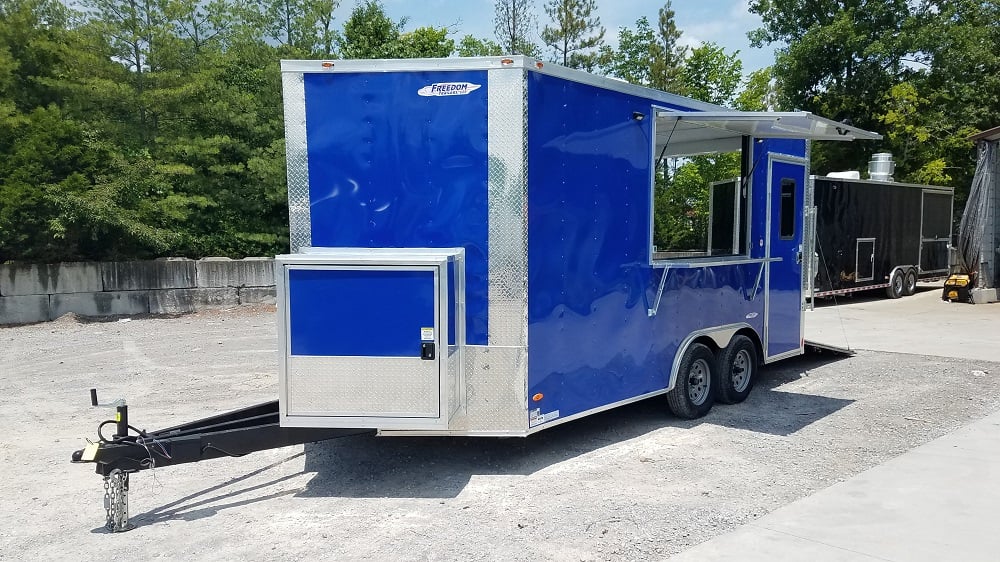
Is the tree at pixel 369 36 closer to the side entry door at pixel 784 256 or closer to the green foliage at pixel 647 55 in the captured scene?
the green foliage at pixel 647 55

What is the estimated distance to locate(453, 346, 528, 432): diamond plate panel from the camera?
4.97 meters

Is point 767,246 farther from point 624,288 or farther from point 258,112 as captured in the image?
point 258,112

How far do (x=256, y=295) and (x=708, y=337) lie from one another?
11.9 metres

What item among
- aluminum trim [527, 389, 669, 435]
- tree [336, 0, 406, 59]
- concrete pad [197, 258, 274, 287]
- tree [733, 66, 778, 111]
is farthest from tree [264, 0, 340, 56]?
aluminum trim [527, 389, 669, 435]

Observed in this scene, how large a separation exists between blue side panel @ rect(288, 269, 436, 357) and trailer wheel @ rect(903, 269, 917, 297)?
17369 millimetres

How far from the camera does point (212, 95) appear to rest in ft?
55.2

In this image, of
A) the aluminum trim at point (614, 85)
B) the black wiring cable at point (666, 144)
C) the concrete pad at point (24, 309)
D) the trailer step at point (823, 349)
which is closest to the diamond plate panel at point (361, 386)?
the aluminum trim at point (614, 85)

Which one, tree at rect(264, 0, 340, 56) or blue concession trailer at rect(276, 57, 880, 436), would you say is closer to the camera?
blue concession trailer at rect(276, 57, 880, 436)

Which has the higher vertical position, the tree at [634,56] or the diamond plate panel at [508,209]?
the tree at [634,56]

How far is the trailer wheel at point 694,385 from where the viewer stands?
6400 millimetres

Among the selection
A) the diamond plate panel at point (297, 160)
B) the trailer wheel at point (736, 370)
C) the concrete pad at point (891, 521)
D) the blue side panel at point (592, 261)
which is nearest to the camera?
the concrete pad at point (891, 521)

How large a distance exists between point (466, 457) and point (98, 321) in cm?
1128

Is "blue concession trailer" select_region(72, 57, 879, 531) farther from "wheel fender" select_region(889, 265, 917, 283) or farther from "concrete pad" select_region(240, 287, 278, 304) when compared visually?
"wheel fender" select_region(889, 265, 917, 283)

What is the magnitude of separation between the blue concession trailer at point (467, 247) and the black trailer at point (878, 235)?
371 inches
